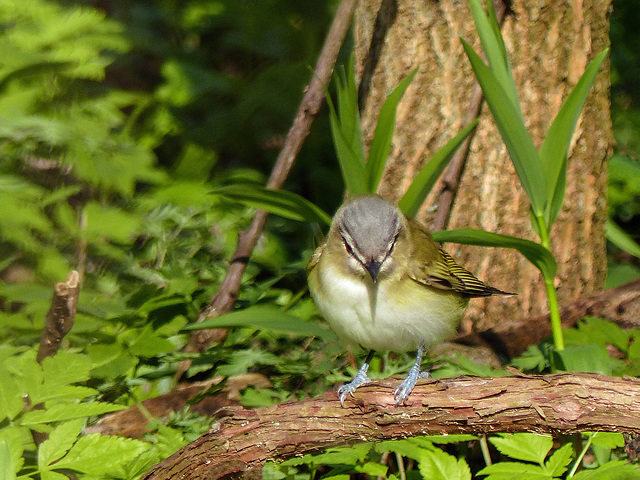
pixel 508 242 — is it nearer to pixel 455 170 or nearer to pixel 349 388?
pixel 349 388

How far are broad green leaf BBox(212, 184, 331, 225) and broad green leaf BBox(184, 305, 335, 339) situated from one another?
0.42 meters

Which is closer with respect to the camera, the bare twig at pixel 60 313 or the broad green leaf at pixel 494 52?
the bare twig at pixel 60 313

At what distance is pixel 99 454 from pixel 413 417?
0.90m

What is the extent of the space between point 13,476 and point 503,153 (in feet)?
8.50

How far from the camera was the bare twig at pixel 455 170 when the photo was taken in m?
3.30

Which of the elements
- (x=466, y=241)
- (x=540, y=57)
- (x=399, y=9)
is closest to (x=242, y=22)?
(x=399, y=9)

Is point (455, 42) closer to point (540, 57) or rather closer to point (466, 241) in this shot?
point (540, 57)

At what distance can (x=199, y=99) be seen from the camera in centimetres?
568

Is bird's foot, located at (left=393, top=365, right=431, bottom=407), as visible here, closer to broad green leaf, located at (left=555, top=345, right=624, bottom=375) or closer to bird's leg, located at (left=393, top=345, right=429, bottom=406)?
bird's leg, located at (left=393, top=345, right=429, bottom=406)

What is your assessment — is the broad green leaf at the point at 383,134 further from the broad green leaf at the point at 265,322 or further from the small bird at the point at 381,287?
the broad green leaf at the point at 265,322

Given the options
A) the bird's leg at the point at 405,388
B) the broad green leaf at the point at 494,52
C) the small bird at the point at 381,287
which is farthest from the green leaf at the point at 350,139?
the bird's leg at the point at 405,388

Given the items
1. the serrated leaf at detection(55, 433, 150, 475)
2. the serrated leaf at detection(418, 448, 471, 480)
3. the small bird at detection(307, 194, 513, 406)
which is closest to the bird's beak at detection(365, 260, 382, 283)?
the small bird at detection(307, 194, 513, 406)

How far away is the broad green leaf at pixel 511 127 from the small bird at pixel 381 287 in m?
0.44

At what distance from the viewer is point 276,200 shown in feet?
9.26
